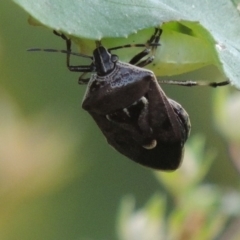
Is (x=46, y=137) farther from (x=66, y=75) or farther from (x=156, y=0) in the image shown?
(x=156, y=0)

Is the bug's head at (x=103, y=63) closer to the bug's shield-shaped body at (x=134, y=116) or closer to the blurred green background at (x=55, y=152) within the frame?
the bug's shield-shaped body at (x=134, y=116)

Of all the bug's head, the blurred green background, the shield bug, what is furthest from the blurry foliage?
the blurred green background

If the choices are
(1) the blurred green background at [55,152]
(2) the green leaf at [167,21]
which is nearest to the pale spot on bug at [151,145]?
(2) the green leaf at [167,21]

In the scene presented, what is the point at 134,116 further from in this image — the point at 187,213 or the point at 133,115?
the point at 187,213

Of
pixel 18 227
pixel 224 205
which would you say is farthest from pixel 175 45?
pixel 18 227

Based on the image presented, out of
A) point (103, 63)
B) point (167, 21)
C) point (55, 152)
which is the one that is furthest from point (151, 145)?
point (55, 152)

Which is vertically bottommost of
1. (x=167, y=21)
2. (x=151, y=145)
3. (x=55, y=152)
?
(x=55, y=152)

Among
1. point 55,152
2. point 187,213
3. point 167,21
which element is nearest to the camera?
point 167,21
